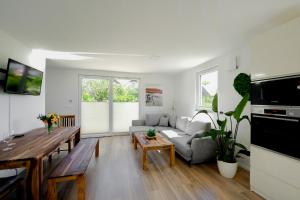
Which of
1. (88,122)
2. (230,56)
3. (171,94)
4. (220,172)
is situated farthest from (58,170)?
(171,94)

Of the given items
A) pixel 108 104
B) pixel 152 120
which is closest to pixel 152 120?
pixel 152 120

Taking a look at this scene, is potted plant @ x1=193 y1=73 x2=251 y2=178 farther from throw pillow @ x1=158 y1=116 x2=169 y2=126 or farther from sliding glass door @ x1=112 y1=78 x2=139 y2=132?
sliding glass door @ x1=112 y1=78 x2=139 y2=132

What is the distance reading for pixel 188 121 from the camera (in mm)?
4031

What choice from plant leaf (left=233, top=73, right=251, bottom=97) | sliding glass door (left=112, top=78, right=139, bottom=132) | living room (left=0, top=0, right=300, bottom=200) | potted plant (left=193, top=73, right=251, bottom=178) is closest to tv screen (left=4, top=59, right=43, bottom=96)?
living room (left=0, top=0, right=300, bottom=200)

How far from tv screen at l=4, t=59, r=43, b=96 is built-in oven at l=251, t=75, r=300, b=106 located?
3.67 m

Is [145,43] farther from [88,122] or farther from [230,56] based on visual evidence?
[88,122]

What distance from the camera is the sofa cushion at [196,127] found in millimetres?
3281

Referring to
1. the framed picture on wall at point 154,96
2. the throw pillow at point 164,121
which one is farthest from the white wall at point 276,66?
the framed picture on wall at point 154,96

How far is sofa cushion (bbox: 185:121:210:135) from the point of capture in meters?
3.28

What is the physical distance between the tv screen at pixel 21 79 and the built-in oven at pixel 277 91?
144 inches

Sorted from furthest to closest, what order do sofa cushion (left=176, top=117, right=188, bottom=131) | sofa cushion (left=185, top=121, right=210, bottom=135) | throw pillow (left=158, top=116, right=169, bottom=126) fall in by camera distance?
throw pillow (left=158, top=116, right=169, bottom=126) → sofa cushion (left=176, top=117, right=188, bottom=131) → sofa cushion (left=185, top=121, right=210, bottom=135)

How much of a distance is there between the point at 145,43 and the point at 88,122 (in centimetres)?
366

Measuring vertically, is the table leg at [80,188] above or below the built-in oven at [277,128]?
below

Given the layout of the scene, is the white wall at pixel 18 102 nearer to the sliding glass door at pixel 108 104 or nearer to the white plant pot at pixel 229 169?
the sliding glass door at pixel 108 104
